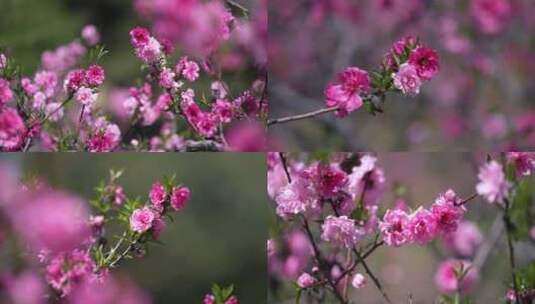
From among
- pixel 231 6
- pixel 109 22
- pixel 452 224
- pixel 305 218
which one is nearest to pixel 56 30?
pixel 109 22

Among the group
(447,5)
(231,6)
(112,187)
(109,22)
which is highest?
(447,5)

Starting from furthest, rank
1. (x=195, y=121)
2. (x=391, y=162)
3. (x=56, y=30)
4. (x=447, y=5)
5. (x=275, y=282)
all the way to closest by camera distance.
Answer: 1. (x=447, y=5)
2. (x=391, y=162)
3. (x=56, y=30)
4. (x=275, y=282)
5. (x=195, y=121)

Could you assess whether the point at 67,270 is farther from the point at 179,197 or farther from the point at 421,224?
the point at 421,224

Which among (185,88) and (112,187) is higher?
(185,88)

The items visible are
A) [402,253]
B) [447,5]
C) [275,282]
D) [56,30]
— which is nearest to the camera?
[275,282]

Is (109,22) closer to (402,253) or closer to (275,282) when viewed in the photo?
(402,253)

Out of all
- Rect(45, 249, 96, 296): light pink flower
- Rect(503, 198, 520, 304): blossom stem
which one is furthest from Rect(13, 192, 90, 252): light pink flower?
Rect(503, 198, 520, 304): blossom stem
